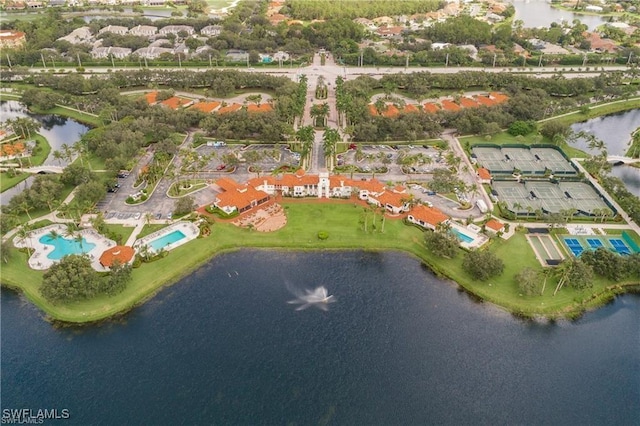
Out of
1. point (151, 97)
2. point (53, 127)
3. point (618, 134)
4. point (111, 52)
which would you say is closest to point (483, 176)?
point (618, 134)

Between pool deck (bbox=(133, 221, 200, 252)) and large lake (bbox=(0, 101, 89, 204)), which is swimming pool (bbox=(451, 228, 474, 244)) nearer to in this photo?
pool deck (bbox=(133, 221, 200, 252))

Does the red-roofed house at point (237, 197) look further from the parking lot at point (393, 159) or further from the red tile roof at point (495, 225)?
the red tile roof at point (495, 225)

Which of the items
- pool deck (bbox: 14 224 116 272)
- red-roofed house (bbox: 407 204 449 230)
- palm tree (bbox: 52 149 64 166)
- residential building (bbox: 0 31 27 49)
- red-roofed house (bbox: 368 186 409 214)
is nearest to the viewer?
pool deck (bbox: 14 224 116 272)

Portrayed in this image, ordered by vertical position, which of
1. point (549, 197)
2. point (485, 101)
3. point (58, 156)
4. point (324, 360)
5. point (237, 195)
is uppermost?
point (485, 101)

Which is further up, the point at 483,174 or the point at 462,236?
the point at 483,174

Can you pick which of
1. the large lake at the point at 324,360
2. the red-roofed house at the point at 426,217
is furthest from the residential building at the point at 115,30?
the red-roofed house at the point at 426,217

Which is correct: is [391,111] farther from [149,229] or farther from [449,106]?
[149,229]

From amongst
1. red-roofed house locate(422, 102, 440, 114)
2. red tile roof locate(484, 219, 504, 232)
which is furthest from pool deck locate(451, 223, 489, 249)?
red-roofed house locate(422, 102, 440, 114)
